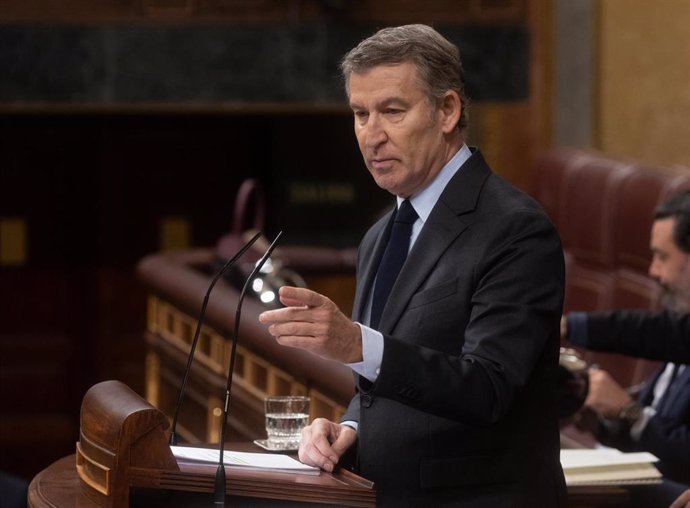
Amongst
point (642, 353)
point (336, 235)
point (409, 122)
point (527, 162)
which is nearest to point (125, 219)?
point (336, 235)

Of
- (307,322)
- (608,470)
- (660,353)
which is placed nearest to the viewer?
(307,322)

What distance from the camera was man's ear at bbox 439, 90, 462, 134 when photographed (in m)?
2.56

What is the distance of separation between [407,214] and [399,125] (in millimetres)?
184

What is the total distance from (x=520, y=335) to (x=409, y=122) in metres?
0.44

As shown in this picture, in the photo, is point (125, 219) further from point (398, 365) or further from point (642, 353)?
point (398, 365)

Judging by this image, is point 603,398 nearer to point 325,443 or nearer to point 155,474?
point 325,443

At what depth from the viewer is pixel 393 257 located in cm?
262

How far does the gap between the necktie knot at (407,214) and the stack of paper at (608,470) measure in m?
1.02

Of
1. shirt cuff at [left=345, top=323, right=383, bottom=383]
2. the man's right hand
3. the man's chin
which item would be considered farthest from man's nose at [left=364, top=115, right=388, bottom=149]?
the man's chin

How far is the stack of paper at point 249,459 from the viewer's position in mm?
2494

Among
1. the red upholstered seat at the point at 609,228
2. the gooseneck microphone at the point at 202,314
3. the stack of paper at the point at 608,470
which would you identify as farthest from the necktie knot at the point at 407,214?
the red upholstered seat at the point at 609,228

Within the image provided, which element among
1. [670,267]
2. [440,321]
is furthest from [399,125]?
[670,267]

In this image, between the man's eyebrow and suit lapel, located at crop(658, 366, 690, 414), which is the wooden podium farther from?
suit lapel, located at crop(658, 366, 690, 414)

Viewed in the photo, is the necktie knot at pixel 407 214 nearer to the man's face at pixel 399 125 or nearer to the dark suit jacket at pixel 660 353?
the man's face at pixel 399 125
